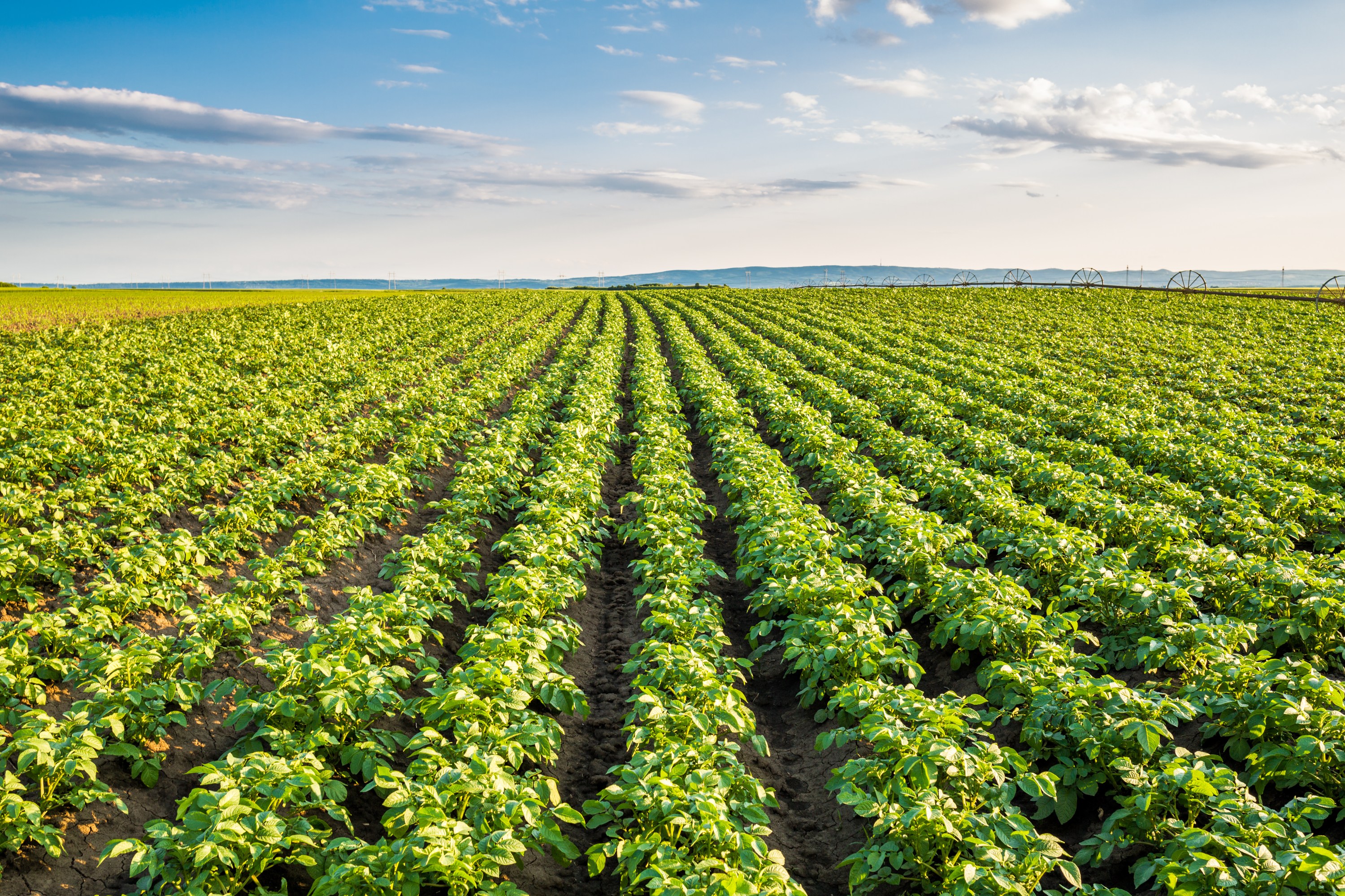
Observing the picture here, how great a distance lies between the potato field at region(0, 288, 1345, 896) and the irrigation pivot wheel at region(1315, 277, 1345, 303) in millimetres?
37986

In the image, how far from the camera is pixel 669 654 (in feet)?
18.3

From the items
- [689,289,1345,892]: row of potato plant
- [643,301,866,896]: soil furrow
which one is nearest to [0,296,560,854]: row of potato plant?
[643,301,866,896]: soil furrow

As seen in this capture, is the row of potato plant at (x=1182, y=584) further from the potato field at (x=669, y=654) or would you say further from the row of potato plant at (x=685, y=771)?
the row of potato plant at (x=685, y=771)

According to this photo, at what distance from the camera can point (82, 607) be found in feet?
21.0

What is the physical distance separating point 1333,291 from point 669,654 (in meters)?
59.0

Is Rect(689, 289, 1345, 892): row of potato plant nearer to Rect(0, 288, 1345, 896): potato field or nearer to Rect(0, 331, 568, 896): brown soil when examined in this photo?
Rect(0, 288, 1345, 896): potato field

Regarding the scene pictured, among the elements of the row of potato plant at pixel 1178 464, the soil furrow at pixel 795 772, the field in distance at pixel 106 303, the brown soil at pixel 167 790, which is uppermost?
the field in distance at pixel 106 303

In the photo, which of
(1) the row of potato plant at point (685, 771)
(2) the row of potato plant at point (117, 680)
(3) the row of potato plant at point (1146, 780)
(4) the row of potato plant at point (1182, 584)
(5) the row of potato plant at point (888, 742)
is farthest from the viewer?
(4) the row of potato plant at point (1182, 584)

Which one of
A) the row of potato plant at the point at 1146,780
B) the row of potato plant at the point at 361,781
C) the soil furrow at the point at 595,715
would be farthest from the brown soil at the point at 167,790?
the row of potato plant at the point at 1146,780

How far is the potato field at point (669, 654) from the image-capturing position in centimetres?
399

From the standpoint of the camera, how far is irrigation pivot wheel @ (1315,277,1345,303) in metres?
43.0

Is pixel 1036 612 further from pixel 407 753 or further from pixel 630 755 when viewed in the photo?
pixel 407 753

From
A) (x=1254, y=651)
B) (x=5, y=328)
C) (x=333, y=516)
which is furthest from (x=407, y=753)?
(x=5, y=328)

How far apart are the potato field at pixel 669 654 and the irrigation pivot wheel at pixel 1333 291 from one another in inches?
1495
